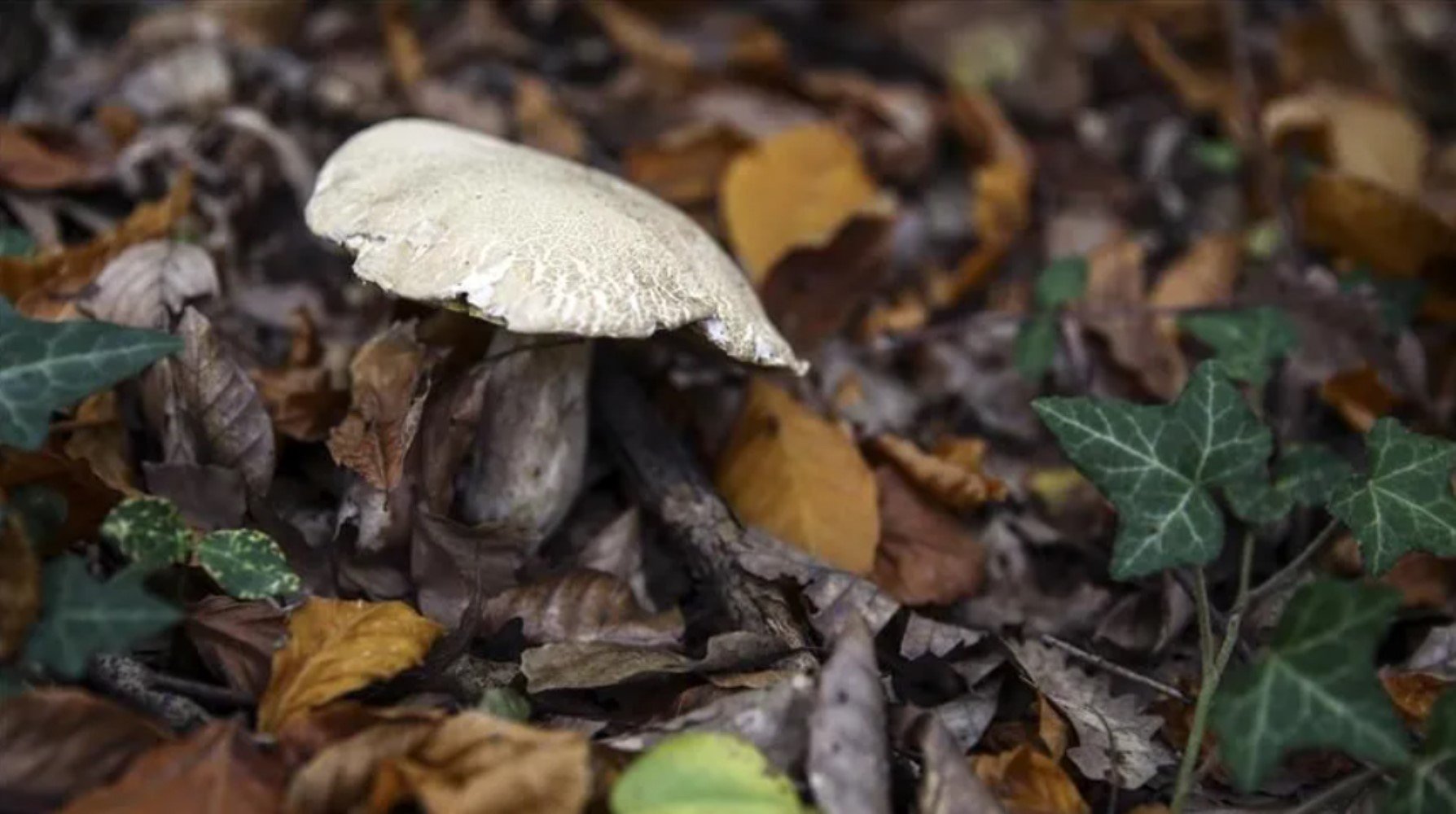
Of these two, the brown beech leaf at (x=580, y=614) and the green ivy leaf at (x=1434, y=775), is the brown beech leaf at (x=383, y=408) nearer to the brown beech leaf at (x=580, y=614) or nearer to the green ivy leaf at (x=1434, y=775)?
the brown beech leaf at (x=580, y=614)

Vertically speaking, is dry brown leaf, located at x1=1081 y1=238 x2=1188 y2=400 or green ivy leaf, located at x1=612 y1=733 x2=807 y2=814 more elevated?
green ivy leaf, located at x1=612 y1=733 x2=807 y2=814

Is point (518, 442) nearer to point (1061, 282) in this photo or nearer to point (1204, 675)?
point (1204, 675)

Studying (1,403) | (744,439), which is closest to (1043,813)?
(744,439)

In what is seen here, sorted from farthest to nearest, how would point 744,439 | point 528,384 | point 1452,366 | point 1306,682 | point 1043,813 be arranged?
point 1452,366
point 744,439
point 528,384
point 1043,813
point 1306,682

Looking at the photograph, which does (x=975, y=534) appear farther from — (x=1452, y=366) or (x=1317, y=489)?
(x=1452, y=366)

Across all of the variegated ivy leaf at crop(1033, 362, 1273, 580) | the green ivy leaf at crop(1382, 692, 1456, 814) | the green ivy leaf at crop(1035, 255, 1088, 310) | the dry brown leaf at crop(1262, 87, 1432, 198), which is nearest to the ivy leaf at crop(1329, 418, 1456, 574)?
the variegated ivy leaf at crop(1033, 362, 1273, 580)

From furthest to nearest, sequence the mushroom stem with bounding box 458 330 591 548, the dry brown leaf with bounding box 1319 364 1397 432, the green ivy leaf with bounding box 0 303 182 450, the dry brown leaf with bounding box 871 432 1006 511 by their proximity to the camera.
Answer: the dry brown leaf with bounding box 1319 364 1397 432 → the dry brown leaf with bounding box 871 432 1006 511 → the mushroom stem with bounding box 458 330 591 548 → the green ivy leaf with bounding box 0 303 182 450

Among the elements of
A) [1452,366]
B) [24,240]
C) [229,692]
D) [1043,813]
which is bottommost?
[1452,366]

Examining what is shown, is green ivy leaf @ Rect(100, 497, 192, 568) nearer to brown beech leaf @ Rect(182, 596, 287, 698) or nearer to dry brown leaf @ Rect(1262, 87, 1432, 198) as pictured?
brown beech leaf @ Rect(182, 596, 287, 698)
